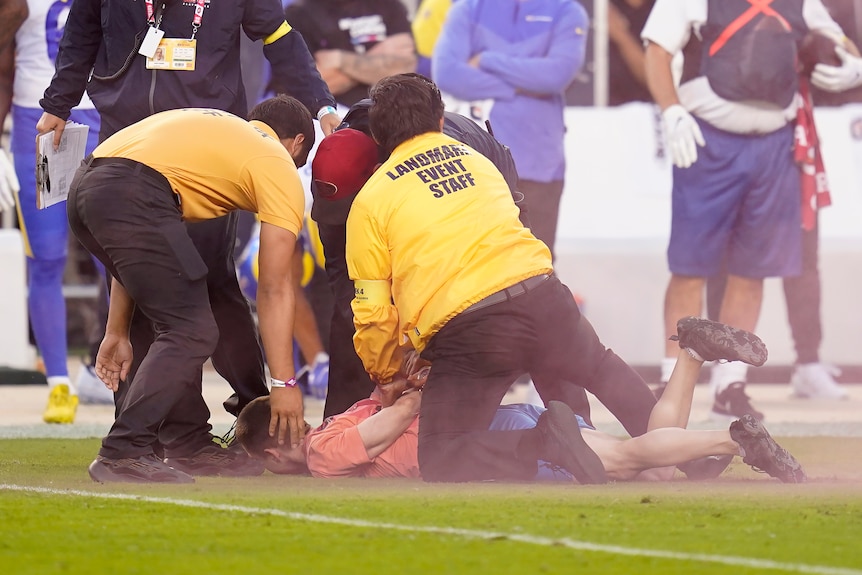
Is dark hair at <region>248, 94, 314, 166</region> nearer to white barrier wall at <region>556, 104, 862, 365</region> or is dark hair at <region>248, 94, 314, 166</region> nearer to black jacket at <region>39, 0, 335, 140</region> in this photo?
black jacket at <region>39, 0, 335, 140</region>

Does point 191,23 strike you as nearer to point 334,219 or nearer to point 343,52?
point 334,219

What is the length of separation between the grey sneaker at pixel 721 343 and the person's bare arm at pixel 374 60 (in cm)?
406

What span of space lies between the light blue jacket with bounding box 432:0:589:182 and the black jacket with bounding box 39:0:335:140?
265 centimetres

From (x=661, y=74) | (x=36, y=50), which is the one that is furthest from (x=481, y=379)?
(x=36, y=50)

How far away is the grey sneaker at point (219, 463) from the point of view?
577 centimetres

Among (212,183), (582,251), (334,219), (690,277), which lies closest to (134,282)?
(212,183)

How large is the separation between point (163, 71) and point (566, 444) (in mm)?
2105

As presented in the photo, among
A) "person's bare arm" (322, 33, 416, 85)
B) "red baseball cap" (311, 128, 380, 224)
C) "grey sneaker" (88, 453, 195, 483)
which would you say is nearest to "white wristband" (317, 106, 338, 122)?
"red baseball cap" (311, 128, 380, 224)

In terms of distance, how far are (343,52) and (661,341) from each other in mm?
2787

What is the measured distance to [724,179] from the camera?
830 centimetres

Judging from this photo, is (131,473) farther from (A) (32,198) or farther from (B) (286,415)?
(A) (32,198)

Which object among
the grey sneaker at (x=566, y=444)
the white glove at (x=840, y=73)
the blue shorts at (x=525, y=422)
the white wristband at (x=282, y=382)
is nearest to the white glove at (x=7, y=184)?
the white wristband at (x=282, y=382)

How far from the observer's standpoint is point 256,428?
5.72 m

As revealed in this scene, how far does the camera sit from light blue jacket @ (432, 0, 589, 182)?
29.0ft
